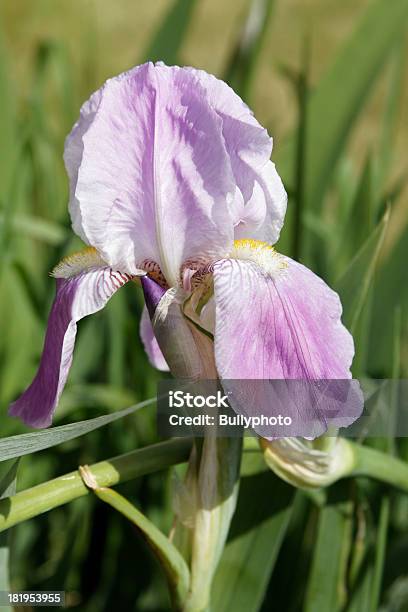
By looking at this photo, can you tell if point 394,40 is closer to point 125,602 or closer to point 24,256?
point 24,256

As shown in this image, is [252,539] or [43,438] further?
[252,539]

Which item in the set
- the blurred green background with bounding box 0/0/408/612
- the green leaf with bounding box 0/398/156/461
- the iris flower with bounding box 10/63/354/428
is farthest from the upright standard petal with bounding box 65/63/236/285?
the blurred green background with bounding box 0/0/408/612

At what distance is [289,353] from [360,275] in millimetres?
148

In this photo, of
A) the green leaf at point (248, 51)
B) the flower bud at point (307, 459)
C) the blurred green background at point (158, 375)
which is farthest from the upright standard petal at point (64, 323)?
the green leaf at point (248, 51)

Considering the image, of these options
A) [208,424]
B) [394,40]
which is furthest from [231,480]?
[394,40]

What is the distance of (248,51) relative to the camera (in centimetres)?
103

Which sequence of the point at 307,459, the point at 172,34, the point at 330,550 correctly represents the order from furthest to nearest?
the point at 172,34
the point at 330,550
the point at 307,459

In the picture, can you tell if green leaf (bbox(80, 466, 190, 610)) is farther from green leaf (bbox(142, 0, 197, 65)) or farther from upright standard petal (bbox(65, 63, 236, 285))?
green leaf (bbox(142, 0, 197, 65))

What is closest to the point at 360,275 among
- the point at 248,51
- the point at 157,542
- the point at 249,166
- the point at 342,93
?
the point at 249,166

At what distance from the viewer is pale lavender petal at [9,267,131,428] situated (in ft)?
1.60

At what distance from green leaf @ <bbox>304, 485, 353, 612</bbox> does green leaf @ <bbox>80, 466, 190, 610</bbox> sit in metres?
0.19

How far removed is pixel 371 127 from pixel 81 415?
89.2 inches

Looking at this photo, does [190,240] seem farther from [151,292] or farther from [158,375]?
[158,375]

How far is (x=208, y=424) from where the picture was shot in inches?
20.0
